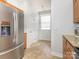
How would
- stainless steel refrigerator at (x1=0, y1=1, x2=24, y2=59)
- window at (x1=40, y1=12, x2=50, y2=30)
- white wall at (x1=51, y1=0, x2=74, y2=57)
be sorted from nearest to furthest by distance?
stainless steel refrigerator at (x1=0, y1=1, x2=24, y2=59)
white wall at (x1=51, y1=0, x2=74, y2=57)
window at (x1=40, y1=12, x2=50, y2=30)

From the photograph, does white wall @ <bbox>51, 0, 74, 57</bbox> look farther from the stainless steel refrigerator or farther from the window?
the window

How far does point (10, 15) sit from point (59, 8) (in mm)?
2349

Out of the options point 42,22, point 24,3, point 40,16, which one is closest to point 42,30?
point 42,22

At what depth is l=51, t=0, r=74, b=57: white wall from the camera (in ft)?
12.9

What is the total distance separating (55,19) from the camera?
4258 millimetres

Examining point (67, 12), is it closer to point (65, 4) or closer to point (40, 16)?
point (65, 4)

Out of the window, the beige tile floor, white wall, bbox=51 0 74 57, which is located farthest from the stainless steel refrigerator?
the window

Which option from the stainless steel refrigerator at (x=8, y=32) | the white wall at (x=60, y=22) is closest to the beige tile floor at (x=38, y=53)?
the white wall at (x=60, y=22)

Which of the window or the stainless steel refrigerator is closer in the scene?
the stainless steel refrigerator

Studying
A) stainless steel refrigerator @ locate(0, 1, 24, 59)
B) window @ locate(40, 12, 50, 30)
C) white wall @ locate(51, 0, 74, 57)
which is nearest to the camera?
stainless steel refrigerator @ locate(0, 1, 24, 59)

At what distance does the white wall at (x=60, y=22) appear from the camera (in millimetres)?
3926

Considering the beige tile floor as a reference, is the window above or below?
above

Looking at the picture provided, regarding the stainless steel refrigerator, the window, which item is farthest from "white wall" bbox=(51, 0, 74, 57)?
the window

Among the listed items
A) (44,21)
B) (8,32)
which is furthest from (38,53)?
(44,21)
